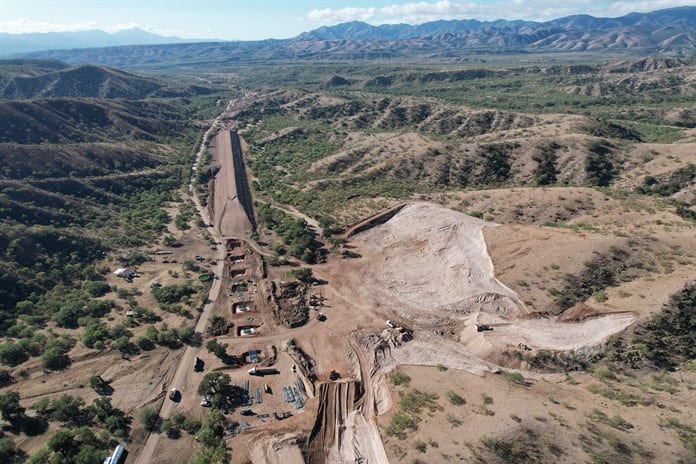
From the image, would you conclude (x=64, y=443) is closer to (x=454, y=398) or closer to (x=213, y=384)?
(x=213, y=384)

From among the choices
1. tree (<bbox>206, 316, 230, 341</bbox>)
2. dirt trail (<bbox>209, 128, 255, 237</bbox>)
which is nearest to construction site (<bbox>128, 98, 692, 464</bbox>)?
tree (<bbox>206, 316, 230, 341</bbox>)

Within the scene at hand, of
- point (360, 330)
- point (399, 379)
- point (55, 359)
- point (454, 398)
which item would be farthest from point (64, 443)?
point (454, 398)


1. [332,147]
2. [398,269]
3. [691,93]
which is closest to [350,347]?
[398,269]

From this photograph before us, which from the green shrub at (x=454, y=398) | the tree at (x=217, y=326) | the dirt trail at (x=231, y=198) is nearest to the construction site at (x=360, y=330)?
the tree at (x=217, y=326)

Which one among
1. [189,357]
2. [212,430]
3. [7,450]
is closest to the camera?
[7,450]

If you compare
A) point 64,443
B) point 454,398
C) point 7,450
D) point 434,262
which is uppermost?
point 434,262

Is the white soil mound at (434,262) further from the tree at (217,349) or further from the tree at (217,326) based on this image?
the tree at (217,349)
